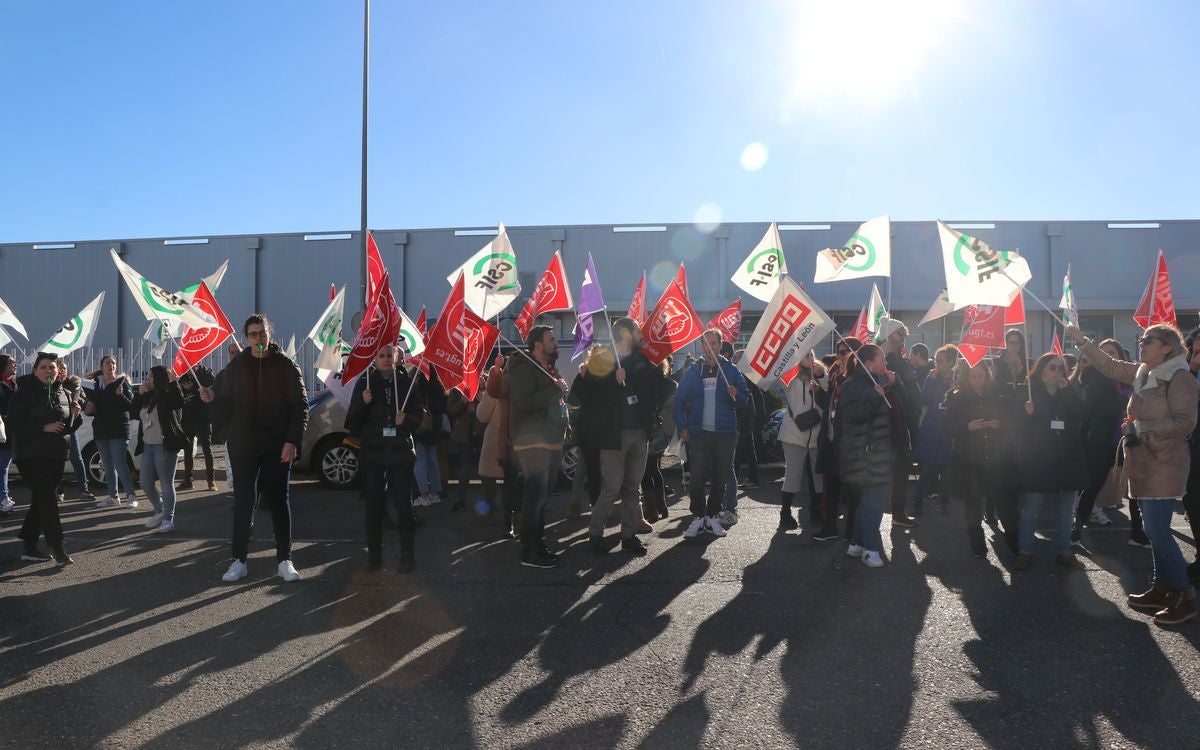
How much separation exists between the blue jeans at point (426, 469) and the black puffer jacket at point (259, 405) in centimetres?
329

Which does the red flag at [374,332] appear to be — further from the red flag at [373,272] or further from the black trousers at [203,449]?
the black trousers at [203,449]

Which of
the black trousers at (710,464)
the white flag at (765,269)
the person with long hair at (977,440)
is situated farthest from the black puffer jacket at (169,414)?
the person with long hair at (977,440)

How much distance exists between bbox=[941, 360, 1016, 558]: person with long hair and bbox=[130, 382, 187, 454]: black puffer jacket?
6.97 metres

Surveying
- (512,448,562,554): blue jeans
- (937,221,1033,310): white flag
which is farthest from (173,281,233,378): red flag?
(937,221,1033,310): white flag

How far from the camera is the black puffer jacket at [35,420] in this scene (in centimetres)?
707

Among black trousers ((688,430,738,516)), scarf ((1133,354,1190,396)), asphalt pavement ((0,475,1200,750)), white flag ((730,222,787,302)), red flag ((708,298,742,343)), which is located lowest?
asphalt pavement ((0,475,1200,750))

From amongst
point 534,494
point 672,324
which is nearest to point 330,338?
point 672,324

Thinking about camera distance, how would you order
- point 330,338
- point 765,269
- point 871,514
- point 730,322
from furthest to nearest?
1. point 730,322
2. point 330,338
3. point 765,269
4. point 871,514

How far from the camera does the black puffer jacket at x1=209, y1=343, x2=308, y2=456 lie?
6.29 meters

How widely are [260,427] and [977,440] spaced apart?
532 cm

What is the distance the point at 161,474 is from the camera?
856 cm

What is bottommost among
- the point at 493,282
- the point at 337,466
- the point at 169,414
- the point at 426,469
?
the point at 337,466

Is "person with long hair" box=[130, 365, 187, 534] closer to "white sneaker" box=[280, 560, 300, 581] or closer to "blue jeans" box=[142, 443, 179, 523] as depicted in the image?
"blue jeans" box=[142, 443, 179, 523]

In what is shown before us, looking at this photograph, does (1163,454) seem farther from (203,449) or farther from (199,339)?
(203,449)
